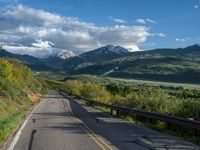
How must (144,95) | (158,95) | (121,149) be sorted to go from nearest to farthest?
(121,149), (158,95), (144,95)

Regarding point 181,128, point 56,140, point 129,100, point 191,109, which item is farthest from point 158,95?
point 56,140

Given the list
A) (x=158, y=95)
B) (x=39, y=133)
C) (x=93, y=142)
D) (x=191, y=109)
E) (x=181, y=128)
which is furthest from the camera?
(x=158, y=95)

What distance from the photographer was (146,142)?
1541 centimetres

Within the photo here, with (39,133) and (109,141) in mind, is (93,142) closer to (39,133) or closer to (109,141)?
(109,141)

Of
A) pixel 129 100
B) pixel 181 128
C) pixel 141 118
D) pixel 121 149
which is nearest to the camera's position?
pixel 121 149

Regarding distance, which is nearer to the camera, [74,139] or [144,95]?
[74,139]

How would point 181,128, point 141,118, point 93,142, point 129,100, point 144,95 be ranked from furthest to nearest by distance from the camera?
1. point 129,100
2. point 144,95
3. point 141,118
4. point 181,128
5. point 93,142

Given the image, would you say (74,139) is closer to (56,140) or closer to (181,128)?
(56,140)

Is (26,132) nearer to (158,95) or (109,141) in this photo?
(109,141)

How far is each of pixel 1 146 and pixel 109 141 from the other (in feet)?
13.3

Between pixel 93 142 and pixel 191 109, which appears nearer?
pixel 93 142

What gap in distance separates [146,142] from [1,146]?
5201 mm

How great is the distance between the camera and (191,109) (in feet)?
74.5

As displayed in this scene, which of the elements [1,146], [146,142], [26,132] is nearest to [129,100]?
[26,132]
